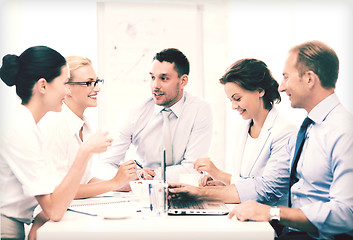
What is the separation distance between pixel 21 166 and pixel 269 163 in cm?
123

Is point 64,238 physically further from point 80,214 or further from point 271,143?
point 271,143

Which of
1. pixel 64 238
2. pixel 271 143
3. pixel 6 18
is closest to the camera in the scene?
pixel 64 238

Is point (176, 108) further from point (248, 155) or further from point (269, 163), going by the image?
point (269, 163)

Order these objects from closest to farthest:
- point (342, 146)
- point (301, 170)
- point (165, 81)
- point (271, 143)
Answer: point (342, 146), point (301, 170), point (271, 143), point (165, 81)

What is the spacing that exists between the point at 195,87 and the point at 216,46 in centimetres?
51

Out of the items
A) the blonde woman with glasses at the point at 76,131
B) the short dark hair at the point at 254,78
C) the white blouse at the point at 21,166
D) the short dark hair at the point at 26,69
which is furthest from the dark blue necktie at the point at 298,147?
the short dark hair at the point at 26,69

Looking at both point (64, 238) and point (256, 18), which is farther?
point (256, 18)

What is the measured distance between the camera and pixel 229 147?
420 cm

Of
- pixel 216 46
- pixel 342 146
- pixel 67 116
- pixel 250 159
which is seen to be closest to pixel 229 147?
pixel 216 46

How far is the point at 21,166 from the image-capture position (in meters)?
1.50

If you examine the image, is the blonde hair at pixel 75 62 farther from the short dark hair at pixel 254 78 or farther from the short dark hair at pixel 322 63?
the short dark hair at pixel 322 63

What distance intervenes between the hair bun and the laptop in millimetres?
887

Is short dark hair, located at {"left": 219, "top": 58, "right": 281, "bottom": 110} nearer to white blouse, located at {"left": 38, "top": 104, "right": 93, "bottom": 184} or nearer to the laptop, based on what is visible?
the laptop

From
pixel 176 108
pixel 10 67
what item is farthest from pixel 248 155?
pixel 10 67
